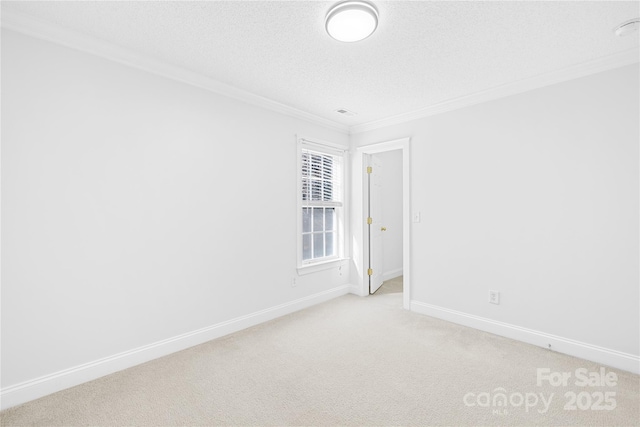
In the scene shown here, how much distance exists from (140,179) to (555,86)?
374 cm

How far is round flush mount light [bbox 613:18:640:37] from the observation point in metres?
1.97

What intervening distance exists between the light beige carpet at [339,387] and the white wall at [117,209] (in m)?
0.37

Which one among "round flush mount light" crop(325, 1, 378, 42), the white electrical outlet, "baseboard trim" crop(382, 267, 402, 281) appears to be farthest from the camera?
"baseboard trim" crop(382, 267, 402, 281)

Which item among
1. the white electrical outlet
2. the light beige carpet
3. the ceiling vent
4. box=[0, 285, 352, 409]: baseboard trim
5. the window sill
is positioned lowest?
the light beige carpet

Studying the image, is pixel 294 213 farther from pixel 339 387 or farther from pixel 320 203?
pixel 339 387

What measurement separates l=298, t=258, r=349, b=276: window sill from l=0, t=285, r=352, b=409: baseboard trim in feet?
1.39

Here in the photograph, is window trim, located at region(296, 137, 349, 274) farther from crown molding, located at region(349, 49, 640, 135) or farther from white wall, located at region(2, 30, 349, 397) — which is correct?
crown molding, located at region(349, 49, 640, 135)

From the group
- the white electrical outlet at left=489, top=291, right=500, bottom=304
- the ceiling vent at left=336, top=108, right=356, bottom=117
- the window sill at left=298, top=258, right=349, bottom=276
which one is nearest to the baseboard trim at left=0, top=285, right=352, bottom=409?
the window sill at left=298, top=258, right=349, bottom=276

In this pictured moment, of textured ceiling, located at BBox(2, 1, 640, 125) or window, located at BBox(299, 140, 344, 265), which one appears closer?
textured ceiling, located at BBox(2, 1, 640, 125)

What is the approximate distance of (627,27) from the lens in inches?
79.5

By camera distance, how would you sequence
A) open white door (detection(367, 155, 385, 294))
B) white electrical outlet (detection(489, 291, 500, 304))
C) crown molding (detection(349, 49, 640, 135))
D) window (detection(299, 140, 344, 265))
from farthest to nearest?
1. open white door (detection(367, 155, 385, 294))
2. window (detection(299, 140, 344, 265))
3. white electrical outlet (detection(489, 291, 500, 304))
4. crown molding (detection(349, 49, 640, 135))

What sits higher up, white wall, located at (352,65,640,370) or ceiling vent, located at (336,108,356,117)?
ceiling vent, located at (336,108,356,117)

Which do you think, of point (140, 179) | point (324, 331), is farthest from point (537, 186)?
point (140, 179)

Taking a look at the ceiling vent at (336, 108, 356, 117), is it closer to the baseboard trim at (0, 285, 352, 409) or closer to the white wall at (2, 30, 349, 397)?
the white wall at (2, 30, 349, 397)
